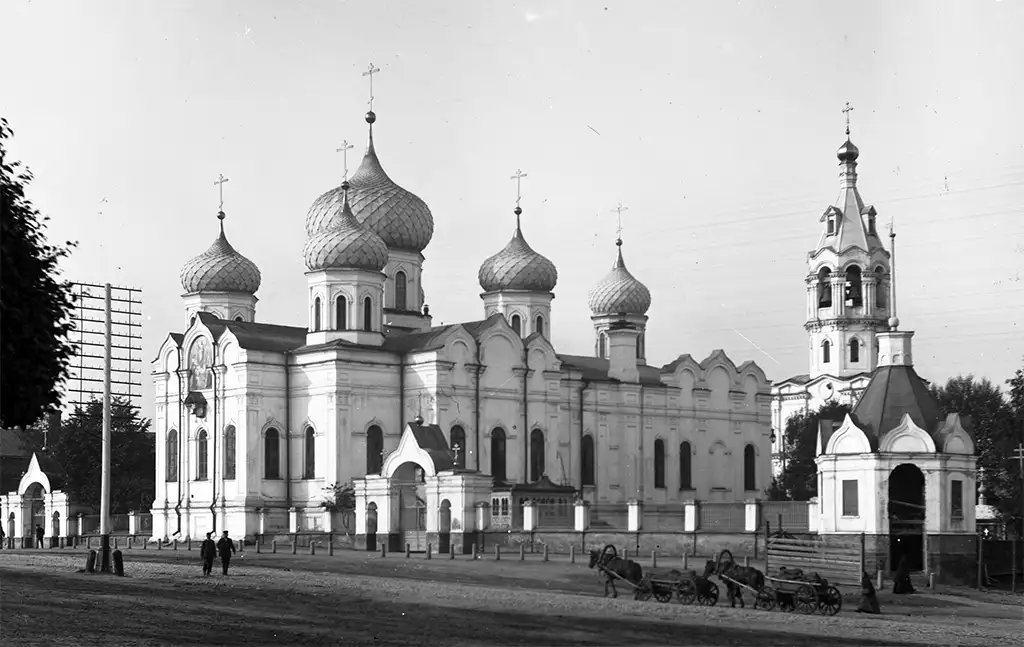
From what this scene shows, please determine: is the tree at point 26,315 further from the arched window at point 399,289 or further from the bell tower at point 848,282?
the bell tower at point 848,282

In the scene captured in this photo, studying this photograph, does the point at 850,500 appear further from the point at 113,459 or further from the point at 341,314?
the point at 113,459

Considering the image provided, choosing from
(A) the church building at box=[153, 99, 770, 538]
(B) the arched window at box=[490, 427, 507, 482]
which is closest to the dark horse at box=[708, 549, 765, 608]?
A: (A) the church building at box=[153, 99, 770, 538]

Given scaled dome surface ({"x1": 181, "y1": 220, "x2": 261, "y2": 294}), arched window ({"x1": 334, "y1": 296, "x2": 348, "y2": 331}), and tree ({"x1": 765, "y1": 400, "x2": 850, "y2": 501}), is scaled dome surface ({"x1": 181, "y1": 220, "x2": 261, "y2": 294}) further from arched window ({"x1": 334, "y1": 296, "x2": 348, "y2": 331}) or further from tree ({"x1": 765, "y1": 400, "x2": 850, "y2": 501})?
tree ({"x1": 765, "y1": 400, "x2": 850, "y2": 501})

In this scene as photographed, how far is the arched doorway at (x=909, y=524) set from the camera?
41.7 meters

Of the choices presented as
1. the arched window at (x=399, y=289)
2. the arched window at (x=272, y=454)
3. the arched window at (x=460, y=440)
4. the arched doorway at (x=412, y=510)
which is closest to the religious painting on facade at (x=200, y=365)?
the arched window at (x=272, y=454)

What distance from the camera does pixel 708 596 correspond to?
32.1 metres

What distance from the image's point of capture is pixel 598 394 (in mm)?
68750

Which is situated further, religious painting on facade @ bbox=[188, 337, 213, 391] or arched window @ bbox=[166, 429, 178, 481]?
arched window @ bbox=[166, 429, 178, 481]

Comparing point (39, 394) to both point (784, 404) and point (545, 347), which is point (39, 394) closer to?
point (545, 347)

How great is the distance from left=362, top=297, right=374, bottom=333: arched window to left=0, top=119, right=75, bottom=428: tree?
39.5 meters

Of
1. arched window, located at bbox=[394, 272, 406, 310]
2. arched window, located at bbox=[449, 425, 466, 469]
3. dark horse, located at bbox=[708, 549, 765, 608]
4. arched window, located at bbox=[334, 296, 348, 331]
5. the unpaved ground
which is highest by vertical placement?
arched window, located at bbox=[394, 272, 406, 310]

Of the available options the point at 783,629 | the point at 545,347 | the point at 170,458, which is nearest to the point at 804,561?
the point at 783,629

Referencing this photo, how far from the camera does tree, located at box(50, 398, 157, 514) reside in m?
75.7

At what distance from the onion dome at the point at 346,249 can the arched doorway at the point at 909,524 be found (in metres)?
24.3
